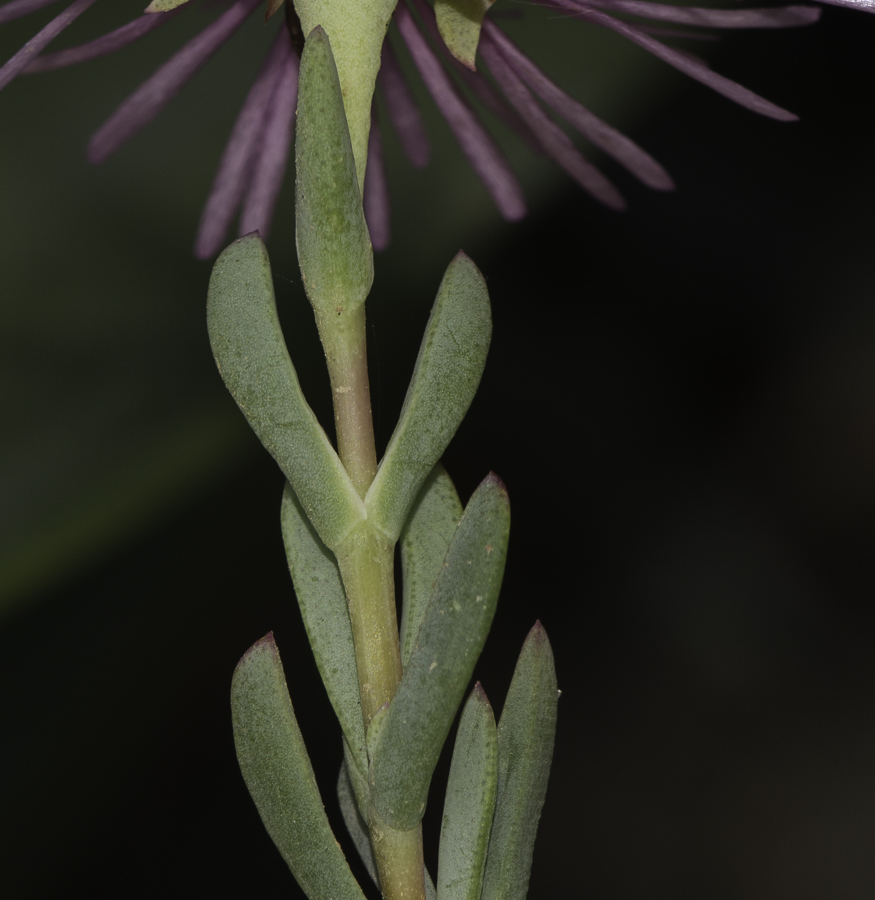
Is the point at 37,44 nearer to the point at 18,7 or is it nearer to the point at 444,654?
the point at 18,7

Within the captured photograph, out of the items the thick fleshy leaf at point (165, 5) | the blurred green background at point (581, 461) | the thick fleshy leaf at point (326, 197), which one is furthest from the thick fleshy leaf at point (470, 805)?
the blurred green background at point (581, 461)

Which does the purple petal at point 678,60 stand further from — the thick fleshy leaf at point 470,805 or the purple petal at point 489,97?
the thick fleshy leaf at point 470,805

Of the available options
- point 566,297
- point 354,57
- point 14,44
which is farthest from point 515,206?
point 14,44

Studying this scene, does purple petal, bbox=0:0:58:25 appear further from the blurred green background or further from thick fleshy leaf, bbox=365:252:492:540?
the blurred green background

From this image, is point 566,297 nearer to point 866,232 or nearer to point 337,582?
point 866,232

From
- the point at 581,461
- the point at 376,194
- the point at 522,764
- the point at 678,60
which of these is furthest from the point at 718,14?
the point at 581,461

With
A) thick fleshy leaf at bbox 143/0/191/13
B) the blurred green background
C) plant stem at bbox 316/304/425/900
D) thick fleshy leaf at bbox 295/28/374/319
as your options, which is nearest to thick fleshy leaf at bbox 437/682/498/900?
plant stem at bbox 316/304/425/900
